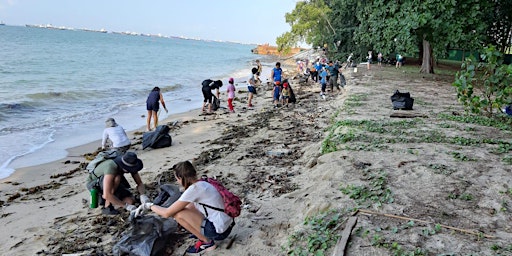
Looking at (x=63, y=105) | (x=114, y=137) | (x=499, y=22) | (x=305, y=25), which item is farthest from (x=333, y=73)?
(x=305, y=25)

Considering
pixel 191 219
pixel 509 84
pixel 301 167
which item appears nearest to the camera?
pixel 191 219

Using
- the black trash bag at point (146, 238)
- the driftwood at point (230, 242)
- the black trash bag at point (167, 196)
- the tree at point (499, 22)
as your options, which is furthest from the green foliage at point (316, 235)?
the tree at point (499, 22)

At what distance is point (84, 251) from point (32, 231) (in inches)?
47.2

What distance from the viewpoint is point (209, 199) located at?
158 inches

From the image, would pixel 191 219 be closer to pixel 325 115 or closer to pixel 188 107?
pixel 325 115

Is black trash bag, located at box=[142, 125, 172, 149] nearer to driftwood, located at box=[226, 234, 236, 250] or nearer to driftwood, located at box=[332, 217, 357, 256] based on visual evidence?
driftwood, located at box=[226, 234, 236, 250]

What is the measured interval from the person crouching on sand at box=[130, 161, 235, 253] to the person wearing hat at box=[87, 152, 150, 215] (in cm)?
111

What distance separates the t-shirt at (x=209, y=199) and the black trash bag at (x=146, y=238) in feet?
1.66

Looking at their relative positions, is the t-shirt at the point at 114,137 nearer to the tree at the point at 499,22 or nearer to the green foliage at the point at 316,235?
the green foliage at the point at 316,235

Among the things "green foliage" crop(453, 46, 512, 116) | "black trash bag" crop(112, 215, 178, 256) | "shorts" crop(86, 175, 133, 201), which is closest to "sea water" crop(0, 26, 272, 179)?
"shorts" crop(86, 175, 133, 201)

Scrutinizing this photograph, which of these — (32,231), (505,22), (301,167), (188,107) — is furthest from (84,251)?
(505,22)

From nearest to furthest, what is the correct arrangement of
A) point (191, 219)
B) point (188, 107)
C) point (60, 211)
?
point (191, 219), point (60, 211), point (188, 107)

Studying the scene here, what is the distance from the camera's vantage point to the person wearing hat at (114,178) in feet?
17.0

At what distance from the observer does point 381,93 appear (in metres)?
13.5
